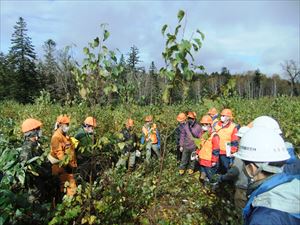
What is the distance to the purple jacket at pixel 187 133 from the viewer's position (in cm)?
980

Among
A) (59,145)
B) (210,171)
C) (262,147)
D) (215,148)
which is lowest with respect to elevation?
(210,171)

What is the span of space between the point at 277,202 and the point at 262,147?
0.50 meters

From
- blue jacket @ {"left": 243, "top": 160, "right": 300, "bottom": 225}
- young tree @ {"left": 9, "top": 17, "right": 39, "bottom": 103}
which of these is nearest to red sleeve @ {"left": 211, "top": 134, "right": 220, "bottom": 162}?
blue jacket @ {"left": 243, "top": 160, "right": 300, "bottom": 225}

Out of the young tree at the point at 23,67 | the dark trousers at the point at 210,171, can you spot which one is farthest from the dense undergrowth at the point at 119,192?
the young tree at the point at 23,67

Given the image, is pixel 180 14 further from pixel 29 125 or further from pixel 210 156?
pixel 210 156

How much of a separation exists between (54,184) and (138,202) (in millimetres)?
1655

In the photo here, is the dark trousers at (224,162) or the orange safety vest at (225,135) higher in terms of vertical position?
the orange safety vest at (225,135)

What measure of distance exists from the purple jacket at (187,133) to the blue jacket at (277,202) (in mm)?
7593

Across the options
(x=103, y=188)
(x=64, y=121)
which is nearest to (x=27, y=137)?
(x=64, y=121)

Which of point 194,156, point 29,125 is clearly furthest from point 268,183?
point 194,156

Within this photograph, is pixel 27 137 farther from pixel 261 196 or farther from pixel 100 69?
pixel 261 196

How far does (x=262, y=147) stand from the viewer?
2342mm

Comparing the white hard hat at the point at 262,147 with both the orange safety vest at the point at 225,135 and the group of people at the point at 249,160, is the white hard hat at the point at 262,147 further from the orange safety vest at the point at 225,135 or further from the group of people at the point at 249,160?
the orange safety vest at the point at 225,135

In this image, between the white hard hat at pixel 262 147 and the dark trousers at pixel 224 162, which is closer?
the white hard hat at pixel 262 147
